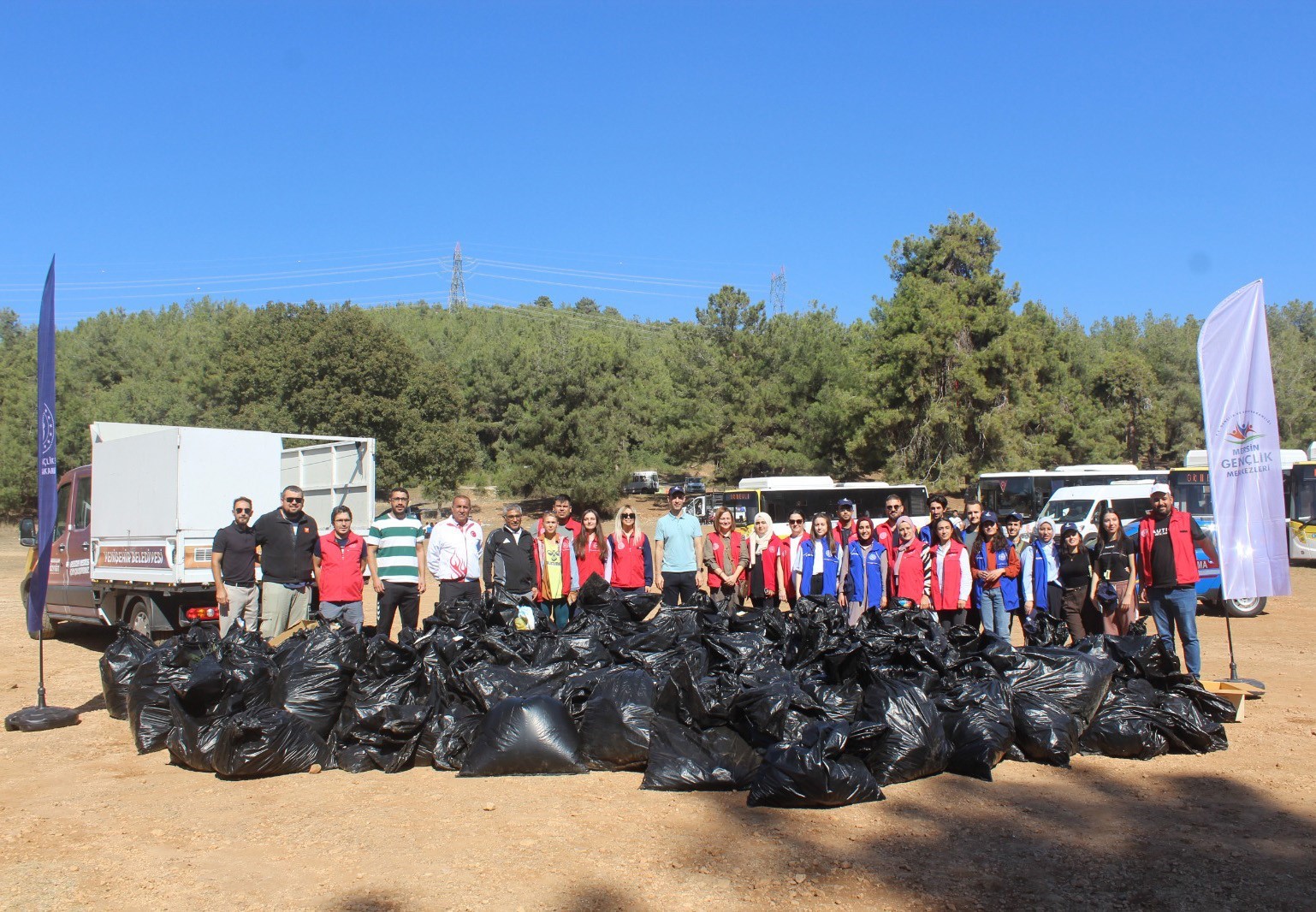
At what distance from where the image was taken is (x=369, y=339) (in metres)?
39.0

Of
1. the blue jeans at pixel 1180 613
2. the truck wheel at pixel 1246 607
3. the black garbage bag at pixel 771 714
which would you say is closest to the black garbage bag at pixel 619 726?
the black garbage bag at pixel 771 714

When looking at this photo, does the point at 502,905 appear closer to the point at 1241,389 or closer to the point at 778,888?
the point at 778,888

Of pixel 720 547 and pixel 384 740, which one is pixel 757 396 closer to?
pixel 720 547

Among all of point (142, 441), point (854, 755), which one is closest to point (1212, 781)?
point (854, 755)

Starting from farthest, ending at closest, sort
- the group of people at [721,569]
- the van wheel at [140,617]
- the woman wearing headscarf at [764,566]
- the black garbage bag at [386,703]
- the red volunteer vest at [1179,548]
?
the van wheel at [140,617] → the woman wearing headscarf at [764,566] → the group of people at [721,569] → the red volunteer vest at [1179,548] → the black garbage bag at [386,703]

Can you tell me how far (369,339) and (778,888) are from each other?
3776cm

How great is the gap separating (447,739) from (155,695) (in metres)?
2.22

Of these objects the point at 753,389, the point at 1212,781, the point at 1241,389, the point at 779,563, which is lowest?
the point at 1212,781

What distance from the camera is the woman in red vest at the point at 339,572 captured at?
770cm

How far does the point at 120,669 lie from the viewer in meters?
7.10

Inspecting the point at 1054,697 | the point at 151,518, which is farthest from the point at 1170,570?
the point at 151,518

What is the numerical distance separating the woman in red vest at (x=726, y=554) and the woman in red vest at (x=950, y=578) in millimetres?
1995

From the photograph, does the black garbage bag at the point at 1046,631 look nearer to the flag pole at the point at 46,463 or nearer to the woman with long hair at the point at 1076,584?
the woman with long hair at the point at 1076,584

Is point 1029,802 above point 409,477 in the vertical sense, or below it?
below
